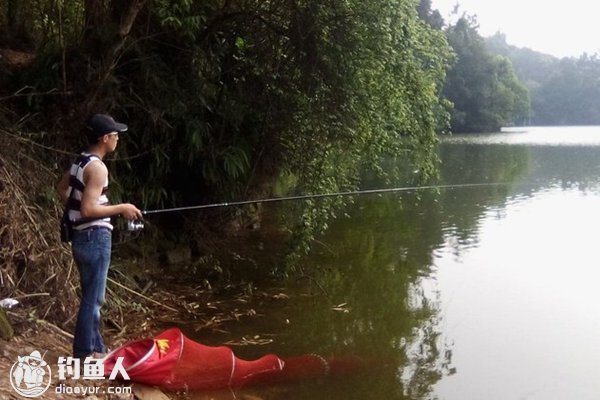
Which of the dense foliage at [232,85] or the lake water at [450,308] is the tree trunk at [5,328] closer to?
the lake water at [450,308]

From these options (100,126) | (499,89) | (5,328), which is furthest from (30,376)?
(499,89)

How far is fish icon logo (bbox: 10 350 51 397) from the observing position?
9.20 ft

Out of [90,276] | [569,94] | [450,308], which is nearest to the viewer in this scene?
[90,276]

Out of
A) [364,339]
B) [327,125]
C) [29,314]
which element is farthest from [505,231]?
[29,314]

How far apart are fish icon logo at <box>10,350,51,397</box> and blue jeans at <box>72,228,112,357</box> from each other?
7.5 inches

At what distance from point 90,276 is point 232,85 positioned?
394 centimetres

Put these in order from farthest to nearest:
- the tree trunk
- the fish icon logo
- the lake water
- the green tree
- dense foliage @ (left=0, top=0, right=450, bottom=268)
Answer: the green tree
dense foliage @ (left=0, top=0, right=450, bottom=268)
the lake water
the tree trunk
the fish icon logo

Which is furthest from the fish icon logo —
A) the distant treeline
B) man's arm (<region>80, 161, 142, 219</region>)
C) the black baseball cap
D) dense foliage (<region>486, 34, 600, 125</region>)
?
dense foliage (<region>486, 34, 600, 125</region>)

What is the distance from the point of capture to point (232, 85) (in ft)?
21.8

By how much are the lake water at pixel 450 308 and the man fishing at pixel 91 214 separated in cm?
144

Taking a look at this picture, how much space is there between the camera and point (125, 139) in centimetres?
602

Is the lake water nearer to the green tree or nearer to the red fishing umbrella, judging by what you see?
the red fishing umbrella

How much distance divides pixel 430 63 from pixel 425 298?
2.81 metres

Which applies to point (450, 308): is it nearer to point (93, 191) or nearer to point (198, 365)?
point (198, 365)
